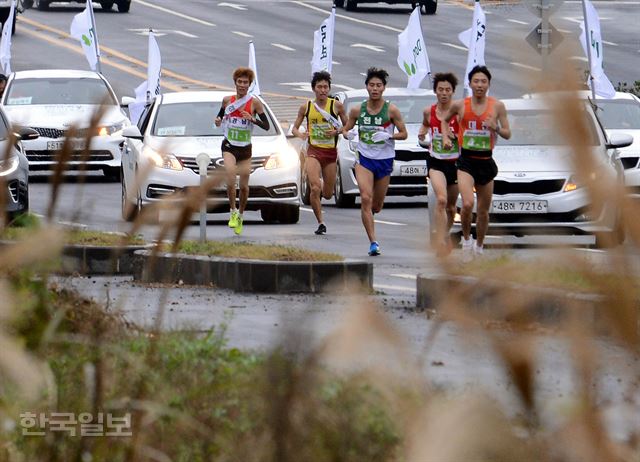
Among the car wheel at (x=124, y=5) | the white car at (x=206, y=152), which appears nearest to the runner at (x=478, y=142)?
the white car at (x=206, y=152)

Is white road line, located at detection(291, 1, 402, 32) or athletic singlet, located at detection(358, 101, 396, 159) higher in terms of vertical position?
athletic singlet, located at detection(358, 101, 396, 159)

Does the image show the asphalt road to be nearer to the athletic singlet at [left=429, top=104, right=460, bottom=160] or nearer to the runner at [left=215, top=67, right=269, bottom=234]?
the runner at [left=215, top=67, right=269, bottom=234]

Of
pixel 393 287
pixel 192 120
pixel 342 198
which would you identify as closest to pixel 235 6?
pixel 342 198

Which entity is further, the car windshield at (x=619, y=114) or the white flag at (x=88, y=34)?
the white flag at (x=88, y=34)

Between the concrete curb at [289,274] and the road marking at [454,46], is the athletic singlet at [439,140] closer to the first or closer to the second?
the concrete curb at [289,274]

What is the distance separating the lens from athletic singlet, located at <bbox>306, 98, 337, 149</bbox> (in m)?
18.2

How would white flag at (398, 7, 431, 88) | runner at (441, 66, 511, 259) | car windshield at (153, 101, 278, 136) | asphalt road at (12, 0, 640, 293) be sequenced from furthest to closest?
asphalt road at (12, 0, 640, 293), white flag at (398, 7, 431, 88), car windshield at (153, 101, 278, 136), runner at (441, 66, 511, 259)

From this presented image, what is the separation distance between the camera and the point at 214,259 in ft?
42.9

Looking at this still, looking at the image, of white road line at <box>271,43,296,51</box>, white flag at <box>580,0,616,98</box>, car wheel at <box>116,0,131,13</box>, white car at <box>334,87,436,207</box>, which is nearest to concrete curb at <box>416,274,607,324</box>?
white car at <box>334,87,436,207</box>

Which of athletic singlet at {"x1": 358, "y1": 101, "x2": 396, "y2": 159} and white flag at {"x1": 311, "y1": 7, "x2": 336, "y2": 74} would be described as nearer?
athletic singlet at {"x1": 358, "y1": 101, "x2": 396, "y2": 159}

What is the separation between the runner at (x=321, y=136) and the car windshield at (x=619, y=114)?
4857 millimetres

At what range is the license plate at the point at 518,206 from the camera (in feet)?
55.8

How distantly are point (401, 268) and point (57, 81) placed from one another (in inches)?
552

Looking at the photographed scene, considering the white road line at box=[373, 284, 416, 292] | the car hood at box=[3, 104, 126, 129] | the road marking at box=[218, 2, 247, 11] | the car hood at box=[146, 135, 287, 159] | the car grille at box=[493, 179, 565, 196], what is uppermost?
the white road line at box=[373, 284, 416, 292]
